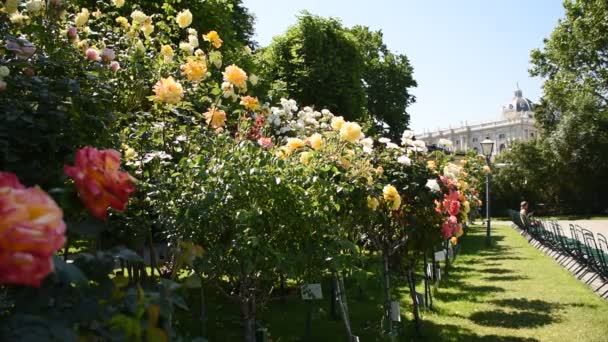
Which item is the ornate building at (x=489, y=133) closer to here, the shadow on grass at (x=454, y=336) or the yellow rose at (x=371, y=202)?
the shadow on grass at (x=454, y=336)

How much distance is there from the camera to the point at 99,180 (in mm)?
1062

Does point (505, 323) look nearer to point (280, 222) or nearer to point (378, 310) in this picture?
point (378, 310)

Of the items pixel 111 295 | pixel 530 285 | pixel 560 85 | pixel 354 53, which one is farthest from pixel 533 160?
pixel 111 295

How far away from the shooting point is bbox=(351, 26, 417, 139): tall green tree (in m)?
31.9

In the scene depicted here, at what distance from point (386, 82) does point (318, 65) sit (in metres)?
16.9

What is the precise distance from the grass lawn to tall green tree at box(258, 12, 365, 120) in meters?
6.50

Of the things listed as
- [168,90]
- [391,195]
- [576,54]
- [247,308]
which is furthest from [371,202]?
[576,54]

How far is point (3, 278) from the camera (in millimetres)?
833

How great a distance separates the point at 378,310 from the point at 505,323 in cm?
170

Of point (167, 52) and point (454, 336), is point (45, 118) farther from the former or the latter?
point (454, 336)

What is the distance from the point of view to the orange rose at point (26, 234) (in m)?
0.82

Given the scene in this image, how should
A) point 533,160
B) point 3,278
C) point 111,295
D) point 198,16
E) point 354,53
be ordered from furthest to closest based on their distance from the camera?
1. point 533,160
2. point 354,53
3. point 198,16
4. point 111,295
5. point 3,278

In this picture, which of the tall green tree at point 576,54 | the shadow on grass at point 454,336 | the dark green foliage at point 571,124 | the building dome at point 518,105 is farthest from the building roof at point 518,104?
the shadow on grass at point 454,336

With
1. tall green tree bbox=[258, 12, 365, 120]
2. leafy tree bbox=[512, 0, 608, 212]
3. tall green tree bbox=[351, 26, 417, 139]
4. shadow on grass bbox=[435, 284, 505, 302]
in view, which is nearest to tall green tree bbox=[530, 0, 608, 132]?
leafy tree bbox=[512, 0, 608, 212]
